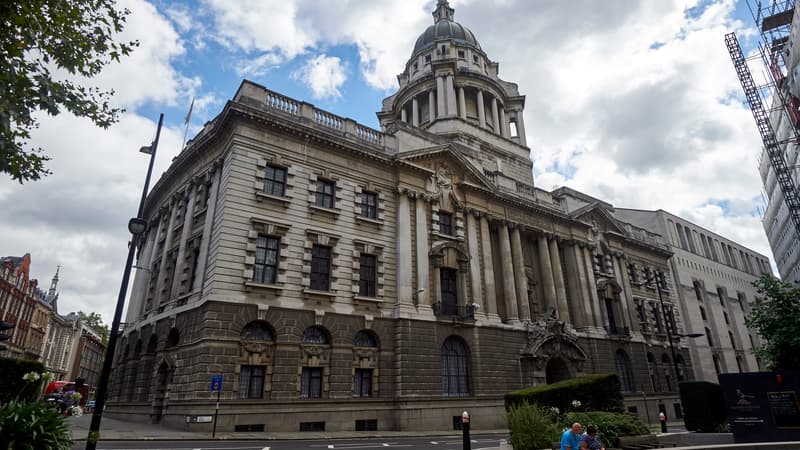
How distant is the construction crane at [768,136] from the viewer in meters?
48.6

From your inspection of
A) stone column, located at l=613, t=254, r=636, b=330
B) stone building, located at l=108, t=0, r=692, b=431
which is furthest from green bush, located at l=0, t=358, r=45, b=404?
stone column, located at l=613, t=254, r=636, b=330

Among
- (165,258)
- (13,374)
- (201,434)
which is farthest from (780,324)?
(165,258)

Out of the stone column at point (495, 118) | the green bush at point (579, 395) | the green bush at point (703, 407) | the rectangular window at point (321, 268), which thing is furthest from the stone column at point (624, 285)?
the rectangular window at point (321, 268)

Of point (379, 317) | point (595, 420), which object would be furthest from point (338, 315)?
point (595, 420)

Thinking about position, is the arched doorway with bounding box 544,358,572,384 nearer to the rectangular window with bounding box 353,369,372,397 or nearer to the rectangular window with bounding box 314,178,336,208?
the rectangular window with bounding box 353,369,372,397

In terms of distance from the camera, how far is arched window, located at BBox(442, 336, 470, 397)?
25.6 metres

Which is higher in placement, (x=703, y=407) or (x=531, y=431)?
(x=703, y=407)

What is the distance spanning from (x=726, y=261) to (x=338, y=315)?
208ft

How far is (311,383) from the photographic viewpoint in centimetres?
2130

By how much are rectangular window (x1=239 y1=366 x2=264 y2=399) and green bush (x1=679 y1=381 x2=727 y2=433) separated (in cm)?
2093

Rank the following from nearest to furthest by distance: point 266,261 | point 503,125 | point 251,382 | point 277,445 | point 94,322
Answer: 1. point 277,445
2. point 251,382
3. point 266,261
4. point 503,125
5. point 94,322

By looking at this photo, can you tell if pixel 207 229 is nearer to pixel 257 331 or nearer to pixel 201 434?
pixel 257 331

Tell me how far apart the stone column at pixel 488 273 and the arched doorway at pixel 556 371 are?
6051 millimetres

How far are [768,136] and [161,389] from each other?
6782cm
